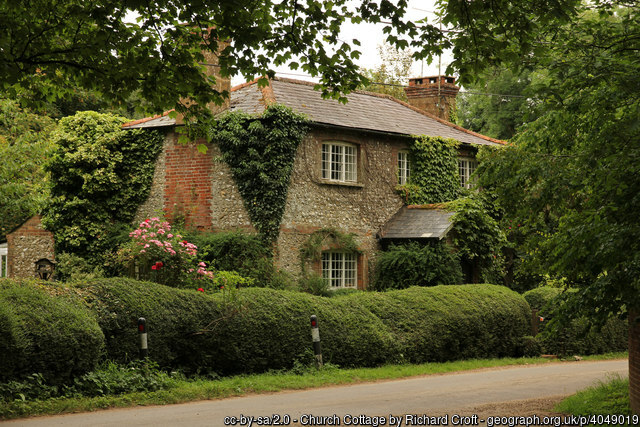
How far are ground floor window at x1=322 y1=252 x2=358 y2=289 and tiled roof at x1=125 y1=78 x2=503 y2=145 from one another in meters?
4.30

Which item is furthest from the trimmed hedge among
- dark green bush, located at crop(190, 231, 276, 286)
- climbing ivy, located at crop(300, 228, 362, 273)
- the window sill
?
the window sill

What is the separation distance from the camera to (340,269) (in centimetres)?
2395

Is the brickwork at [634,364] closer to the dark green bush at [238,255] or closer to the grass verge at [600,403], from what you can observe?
the grass verge at [600,403]

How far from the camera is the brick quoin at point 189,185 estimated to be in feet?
73.6

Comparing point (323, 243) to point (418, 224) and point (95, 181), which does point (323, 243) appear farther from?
point (95, 181)

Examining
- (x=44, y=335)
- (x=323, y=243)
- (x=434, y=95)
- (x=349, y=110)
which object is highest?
(x=434, y=95)

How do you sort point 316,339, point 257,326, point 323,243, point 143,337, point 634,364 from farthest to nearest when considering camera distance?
point 323,243, point 316,339, point 257,326, point 143,337, point 634,364

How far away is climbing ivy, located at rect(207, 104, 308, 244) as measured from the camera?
21688mm

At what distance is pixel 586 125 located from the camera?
34.0 feet

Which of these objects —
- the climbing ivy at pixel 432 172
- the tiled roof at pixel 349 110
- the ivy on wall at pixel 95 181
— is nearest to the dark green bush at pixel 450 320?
the climbing ivy at pixel 432 172

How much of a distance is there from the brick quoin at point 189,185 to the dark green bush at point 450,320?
7263 millimetres

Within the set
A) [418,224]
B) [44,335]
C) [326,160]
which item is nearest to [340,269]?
[418,224]

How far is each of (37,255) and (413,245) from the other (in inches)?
519

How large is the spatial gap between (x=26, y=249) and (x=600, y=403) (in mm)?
21058
